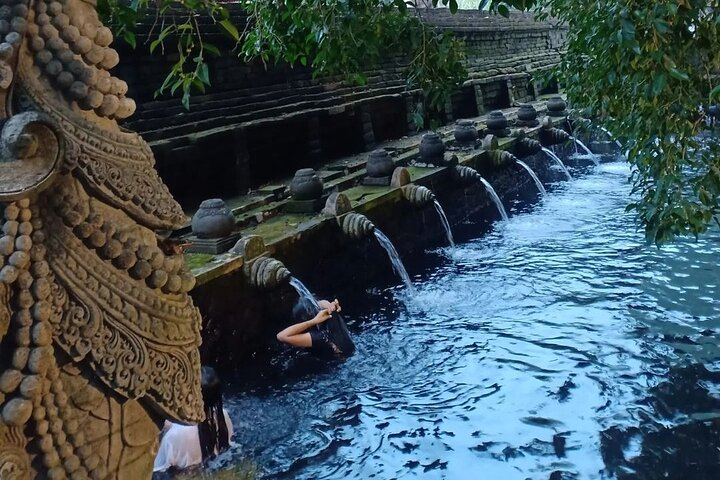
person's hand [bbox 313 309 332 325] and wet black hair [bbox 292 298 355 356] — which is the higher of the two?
person's hand [bbox 313 309 332 325]

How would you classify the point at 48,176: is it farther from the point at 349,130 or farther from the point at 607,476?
the point at 349,130

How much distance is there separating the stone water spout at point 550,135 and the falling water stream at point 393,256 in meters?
8.18

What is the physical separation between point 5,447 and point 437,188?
33.2 ft

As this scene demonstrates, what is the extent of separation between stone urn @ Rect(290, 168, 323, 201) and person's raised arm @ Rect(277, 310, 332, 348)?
8.55 feet

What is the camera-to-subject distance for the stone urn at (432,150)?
11625 millimetres

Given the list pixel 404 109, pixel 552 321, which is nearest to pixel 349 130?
pixel 404 109

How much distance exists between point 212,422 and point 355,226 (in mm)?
3777

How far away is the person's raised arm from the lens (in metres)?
6.62

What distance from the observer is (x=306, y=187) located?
29.1 feet

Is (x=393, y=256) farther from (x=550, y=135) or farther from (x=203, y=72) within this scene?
(x=550, y=135)

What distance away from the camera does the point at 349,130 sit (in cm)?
1356

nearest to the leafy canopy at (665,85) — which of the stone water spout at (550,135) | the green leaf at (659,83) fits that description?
the green leaf at (659,83)

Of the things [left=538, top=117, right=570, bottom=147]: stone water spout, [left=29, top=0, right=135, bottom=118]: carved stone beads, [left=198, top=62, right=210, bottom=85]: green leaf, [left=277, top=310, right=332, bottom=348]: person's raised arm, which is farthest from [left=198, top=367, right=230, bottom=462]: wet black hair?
[left=538, top=117, right=570, bottom=147]: stone water spout

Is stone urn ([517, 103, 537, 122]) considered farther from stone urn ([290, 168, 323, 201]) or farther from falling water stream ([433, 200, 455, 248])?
stone urn ([290, 168, 323, 201])
